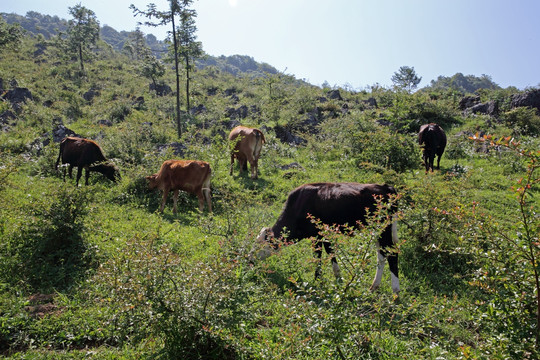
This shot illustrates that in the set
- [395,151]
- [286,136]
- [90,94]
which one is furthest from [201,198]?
[90,94]

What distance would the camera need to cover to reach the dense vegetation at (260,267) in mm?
3088

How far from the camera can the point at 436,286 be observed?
608 cm

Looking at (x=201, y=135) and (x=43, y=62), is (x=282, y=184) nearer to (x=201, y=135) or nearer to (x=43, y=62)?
(x=201, y=135)

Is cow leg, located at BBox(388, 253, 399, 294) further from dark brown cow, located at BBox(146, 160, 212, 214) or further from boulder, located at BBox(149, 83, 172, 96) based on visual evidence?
boulder, located at BBox(149, 83, 172, 96)

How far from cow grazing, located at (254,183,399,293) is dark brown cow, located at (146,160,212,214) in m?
4.03

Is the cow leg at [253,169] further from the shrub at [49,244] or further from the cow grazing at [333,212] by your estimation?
the shrub at [49,244]

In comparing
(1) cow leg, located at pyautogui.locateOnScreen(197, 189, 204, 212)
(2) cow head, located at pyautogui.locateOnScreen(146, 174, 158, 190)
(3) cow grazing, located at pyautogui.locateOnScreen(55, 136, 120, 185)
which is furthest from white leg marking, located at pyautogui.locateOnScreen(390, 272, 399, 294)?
(3) cow grazing, located at pyautogui.locateOnScreen(55, 136, 120, 185)

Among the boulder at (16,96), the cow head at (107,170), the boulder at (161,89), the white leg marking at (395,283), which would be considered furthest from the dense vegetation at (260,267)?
the boulder at (161,89)

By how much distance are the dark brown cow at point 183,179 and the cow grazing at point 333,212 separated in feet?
13.2

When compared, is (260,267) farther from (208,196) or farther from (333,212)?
(208,196)

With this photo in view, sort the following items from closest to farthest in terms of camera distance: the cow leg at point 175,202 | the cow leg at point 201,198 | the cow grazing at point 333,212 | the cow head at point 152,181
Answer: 1. the cow grazing at point 333,212
2. the cow leg at point 175,202
3. the cow leg at point 201,198
4. the cow head at point 152,181

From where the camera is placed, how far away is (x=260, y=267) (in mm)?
5273

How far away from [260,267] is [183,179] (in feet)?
17.4

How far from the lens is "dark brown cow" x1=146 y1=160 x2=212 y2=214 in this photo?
972 centimetres
